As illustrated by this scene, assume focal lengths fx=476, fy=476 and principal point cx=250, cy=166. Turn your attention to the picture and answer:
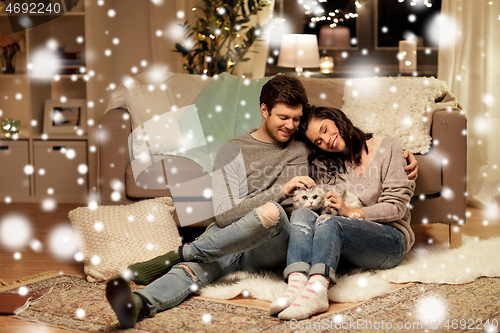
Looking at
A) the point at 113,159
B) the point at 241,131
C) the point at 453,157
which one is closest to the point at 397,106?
the point at 453,157

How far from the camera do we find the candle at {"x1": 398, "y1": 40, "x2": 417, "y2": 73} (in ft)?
11.3

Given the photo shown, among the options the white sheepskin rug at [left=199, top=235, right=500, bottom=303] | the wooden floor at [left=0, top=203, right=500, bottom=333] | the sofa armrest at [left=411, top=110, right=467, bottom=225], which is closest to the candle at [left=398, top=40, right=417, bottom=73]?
the wooden floor at [left=0, top=203, right=500, bottom=333]

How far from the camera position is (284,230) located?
1450 millimetres

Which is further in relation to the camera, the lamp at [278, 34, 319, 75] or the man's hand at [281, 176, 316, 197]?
the lamp at [278, 34, 319, 75]

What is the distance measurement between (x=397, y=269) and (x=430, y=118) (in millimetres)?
765

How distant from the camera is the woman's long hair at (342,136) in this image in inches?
65.0

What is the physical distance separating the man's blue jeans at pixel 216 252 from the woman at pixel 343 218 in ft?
0.30

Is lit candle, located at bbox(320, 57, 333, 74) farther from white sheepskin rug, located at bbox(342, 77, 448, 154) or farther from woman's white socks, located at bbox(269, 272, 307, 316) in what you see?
woman's white socks, located at bbox(269, 272, 307, 316)

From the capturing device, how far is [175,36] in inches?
141

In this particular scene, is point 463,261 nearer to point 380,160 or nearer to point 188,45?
point 380,160

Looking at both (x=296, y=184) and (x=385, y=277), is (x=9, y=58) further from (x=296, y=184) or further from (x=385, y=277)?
(x=385, y=277)

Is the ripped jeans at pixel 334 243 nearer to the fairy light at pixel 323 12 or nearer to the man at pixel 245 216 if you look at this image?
the man at pixel 245 216

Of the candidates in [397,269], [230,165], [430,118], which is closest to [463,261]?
[397,269]

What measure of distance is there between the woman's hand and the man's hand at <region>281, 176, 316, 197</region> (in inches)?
2.9
